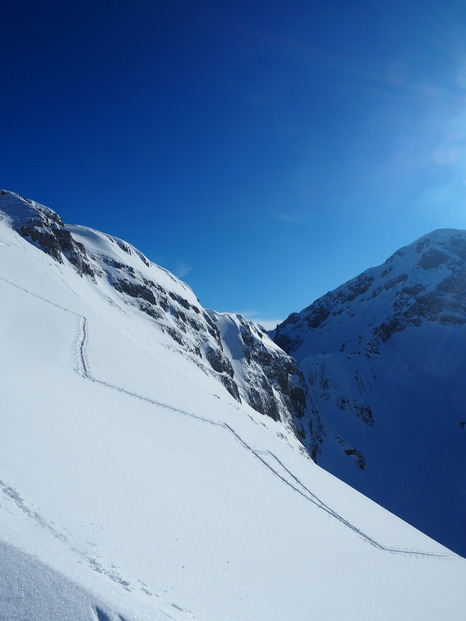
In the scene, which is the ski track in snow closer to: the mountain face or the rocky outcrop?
the rocky outcrop

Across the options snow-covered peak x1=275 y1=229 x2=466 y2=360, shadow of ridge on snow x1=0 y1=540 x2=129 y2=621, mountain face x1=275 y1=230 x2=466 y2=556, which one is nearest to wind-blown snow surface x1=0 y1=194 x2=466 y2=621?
shadow of ridge on snow x1=0 y1=540 x2=129 y2=621

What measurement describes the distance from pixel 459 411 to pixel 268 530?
350ft

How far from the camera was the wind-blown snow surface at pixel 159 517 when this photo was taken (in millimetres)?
4453

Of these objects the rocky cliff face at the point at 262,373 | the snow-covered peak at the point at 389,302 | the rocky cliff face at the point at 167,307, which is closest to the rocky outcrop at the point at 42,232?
the rocky cliff face at the point at 167,307

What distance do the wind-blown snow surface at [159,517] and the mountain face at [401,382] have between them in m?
66.3

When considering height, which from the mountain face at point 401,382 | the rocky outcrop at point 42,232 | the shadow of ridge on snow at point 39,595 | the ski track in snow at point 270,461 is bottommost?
the shadow of ridge on snow at point 39,595

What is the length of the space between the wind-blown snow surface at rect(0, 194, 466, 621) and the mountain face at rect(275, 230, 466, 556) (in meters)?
66.3

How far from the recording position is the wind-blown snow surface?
4.45m

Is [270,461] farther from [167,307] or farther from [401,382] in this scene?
[401,382]

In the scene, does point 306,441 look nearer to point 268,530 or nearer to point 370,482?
point 370,482

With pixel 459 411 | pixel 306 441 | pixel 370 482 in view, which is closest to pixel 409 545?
pixel 306 441

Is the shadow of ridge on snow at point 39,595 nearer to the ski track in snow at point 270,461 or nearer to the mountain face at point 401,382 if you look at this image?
the ski track in snow at point 270,461

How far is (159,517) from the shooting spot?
7.15m

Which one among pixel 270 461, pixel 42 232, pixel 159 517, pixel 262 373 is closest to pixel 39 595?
pixel 159 517
